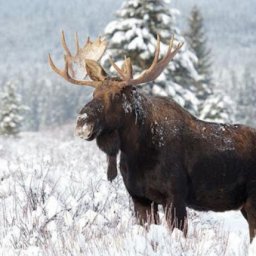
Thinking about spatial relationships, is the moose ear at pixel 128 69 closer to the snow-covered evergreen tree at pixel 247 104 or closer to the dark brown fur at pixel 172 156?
the dark brown fur at pixel 172 156

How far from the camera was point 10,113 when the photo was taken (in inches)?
1796

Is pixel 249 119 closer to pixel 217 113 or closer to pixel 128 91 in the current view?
pixel 217 113

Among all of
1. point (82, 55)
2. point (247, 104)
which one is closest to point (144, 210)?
point (82, 55)

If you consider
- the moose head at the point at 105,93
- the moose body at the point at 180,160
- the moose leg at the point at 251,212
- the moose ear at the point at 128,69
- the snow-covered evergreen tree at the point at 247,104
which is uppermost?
the moose ear at the point at 128,69

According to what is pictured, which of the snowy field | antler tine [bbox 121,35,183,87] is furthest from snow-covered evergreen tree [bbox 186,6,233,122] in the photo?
antler tine [bbox 121,35,183,87]

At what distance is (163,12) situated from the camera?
22.8 m

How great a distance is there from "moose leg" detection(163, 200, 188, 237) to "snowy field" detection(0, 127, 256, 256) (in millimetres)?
170

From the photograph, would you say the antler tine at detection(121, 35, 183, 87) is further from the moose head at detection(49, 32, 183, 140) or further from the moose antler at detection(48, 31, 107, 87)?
the moose antler at detection(48, 31, 107, 87)

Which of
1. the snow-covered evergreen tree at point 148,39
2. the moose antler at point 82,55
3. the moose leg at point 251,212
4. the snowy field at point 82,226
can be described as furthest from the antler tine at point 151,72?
the snow-covered evergreen tree at point 148,39

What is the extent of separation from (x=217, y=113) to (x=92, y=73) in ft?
99.3

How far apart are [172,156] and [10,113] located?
41.0m

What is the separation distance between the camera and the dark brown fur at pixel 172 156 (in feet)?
18.5

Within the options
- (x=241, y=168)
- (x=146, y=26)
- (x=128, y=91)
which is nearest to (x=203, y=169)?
(x=241, y=168)

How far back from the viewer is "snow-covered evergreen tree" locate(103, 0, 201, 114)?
21.7 m
